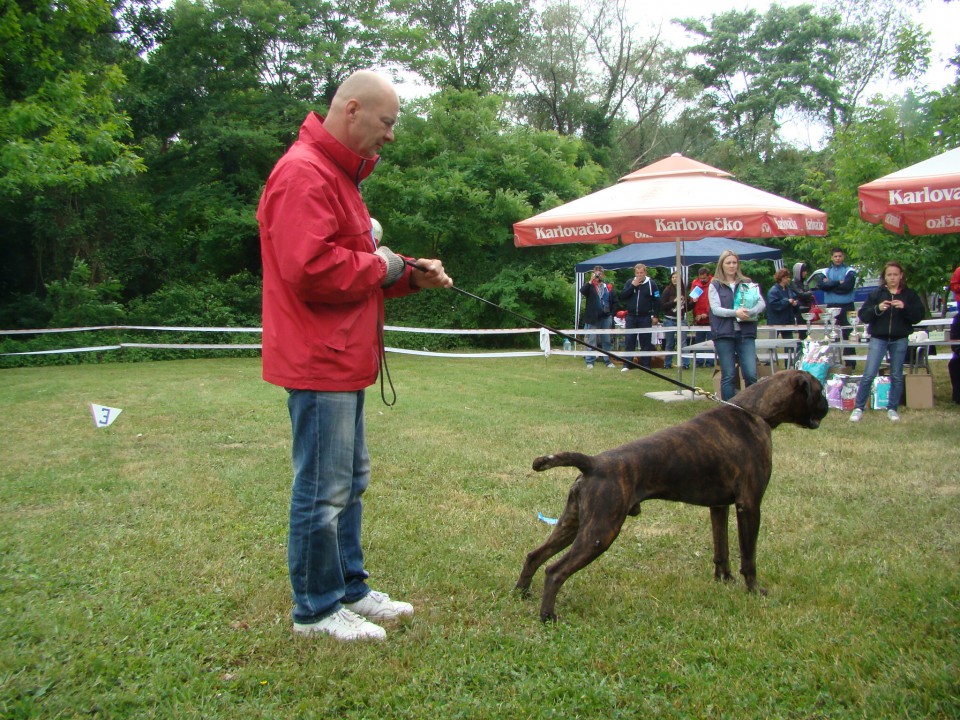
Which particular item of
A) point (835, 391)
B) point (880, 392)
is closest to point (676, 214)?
point (835, 391)

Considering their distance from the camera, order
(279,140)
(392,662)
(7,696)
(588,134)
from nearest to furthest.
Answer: (7,696), (392,662), (279,140), (588,134)

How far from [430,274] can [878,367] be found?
23.2 feet

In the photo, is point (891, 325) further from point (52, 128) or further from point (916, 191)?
point (52, 128)

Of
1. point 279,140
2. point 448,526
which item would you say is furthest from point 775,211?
point 279,140

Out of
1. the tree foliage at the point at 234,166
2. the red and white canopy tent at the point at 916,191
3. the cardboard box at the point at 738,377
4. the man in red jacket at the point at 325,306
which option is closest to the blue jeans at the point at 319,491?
the man in red jacket at the point at 325,306

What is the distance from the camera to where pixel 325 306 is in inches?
110

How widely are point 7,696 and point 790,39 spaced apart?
4121cm

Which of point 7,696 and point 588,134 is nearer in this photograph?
point 7,696

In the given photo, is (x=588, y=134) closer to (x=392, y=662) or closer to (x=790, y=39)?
(x=790, y=39)

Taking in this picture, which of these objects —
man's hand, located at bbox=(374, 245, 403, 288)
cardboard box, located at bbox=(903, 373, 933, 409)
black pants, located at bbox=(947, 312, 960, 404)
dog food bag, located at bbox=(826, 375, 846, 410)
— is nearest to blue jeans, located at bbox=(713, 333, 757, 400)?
dog food bag, located at bbox=(826, 375, 846, 410)

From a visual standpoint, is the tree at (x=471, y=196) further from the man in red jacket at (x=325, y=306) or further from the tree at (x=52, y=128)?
the man in red jacket at (x=325, y=306)

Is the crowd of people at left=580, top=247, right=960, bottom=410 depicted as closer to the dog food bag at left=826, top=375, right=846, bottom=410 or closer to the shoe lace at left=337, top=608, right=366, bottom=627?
the dog food bag at left=826, top=375, right=846, bottom=410

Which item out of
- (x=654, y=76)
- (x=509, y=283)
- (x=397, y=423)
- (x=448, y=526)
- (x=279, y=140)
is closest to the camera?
(x=448, y=526)

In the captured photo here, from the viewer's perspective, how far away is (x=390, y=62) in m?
21.6
